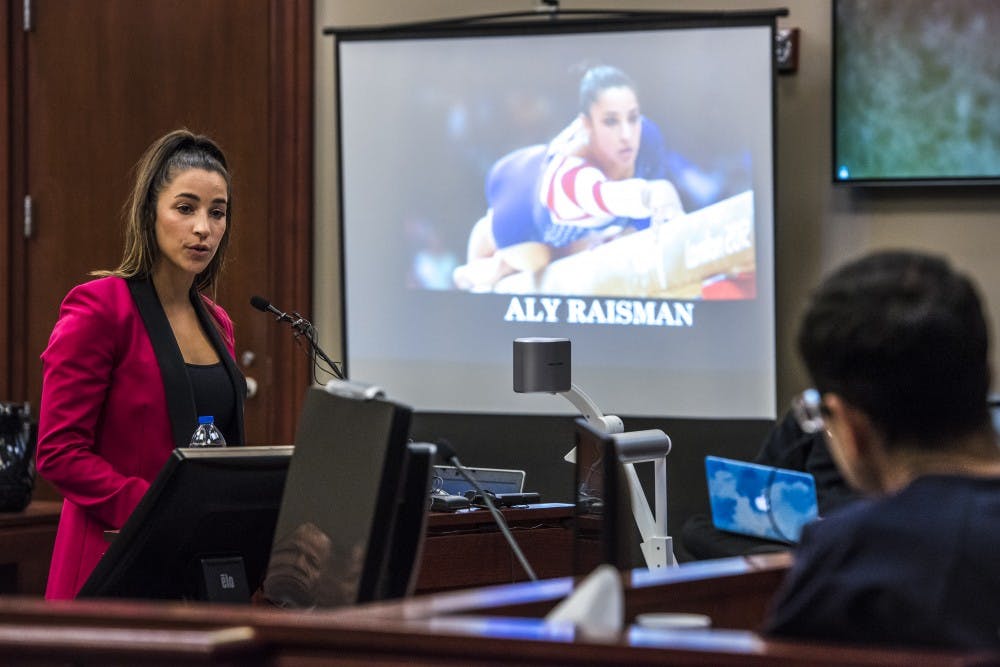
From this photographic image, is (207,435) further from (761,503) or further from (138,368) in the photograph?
(761,503)

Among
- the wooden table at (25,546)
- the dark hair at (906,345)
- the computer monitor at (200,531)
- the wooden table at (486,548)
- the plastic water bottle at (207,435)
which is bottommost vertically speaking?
the wooden table at (25,546)

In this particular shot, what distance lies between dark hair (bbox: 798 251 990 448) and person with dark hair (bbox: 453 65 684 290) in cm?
325

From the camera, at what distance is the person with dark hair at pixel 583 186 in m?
4.42

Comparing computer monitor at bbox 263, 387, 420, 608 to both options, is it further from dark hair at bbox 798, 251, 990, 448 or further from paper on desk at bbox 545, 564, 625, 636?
dark hair at bbox 798, 251, 990, 448

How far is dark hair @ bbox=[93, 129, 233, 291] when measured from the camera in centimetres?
238

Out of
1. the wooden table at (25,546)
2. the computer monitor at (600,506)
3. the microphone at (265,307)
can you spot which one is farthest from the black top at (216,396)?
the wooden table at (25,546)

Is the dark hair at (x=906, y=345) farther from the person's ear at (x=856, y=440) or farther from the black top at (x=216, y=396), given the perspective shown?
the black top at (x=216, y=396)

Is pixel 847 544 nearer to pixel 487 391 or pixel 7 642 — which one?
pixel 7 642

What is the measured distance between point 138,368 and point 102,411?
9cm

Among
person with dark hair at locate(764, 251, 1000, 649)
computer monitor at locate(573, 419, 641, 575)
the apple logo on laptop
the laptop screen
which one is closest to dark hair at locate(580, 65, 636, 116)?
the laptop screen

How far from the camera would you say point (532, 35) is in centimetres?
457

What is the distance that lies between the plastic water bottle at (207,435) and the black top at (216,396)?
0.05m

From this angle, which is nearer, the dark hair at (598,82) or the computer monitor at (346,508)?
the computer monitor at (346,508)

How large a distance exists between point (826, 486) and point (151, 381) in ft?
5.52
